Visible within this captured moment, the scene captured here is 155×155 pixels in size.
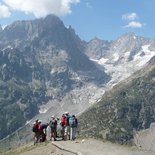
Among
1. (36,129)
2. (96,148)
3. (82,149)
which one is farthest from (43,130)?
(82,149)

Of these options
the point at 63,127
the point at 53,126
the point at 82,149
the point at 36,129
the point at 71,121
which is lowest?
the point at 82,149

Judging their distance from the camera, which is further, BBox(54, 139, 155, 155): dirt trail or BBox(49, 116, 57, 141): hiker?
BBox(49, 116, 57, 141): hiker

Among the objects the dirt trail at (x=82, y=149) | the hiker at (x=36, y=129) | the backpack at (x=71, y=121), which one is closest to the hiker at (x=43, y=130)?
the hiker at (x=36, y=129)

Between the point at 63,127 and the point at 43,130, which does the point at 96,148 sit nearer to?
the point at 63,127

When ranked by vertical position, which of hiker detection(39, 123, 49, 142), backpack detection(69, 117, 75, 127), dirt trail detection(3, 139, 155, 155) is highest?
backpack detection(69, 117, 75, 127)

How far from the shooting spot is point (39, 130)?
6531 centimetres

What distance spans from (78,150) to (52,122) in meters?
12.7

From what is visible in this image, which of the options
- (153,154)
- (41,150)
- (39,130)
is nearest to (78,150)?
(41,150)

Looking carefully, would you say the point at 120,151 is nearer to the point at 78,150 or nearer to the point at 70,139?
the point at 78,150

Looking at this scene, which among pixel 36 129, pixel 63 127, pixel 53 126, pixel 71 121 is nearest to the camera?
pixel 71 121

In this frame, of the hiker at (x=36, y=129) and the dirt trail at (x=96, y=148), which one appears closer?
the dirt trail at (x=96, y=148)

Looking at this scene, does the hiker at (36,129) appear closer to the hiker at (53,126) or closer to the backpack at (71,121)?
the hiker at (53,126)

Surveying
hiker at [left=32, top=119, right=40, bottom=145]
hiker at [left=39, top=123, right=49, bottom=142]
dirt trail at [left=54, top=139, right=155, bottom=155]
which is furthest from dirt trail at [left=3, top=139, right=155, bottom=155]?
hiker at [left=39, top=123, right=49, bottom=142]

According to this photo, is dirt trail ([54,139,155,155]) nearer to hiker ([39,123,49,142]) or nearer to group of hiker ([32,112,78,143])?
group of hiker ([32,112,78,143])
